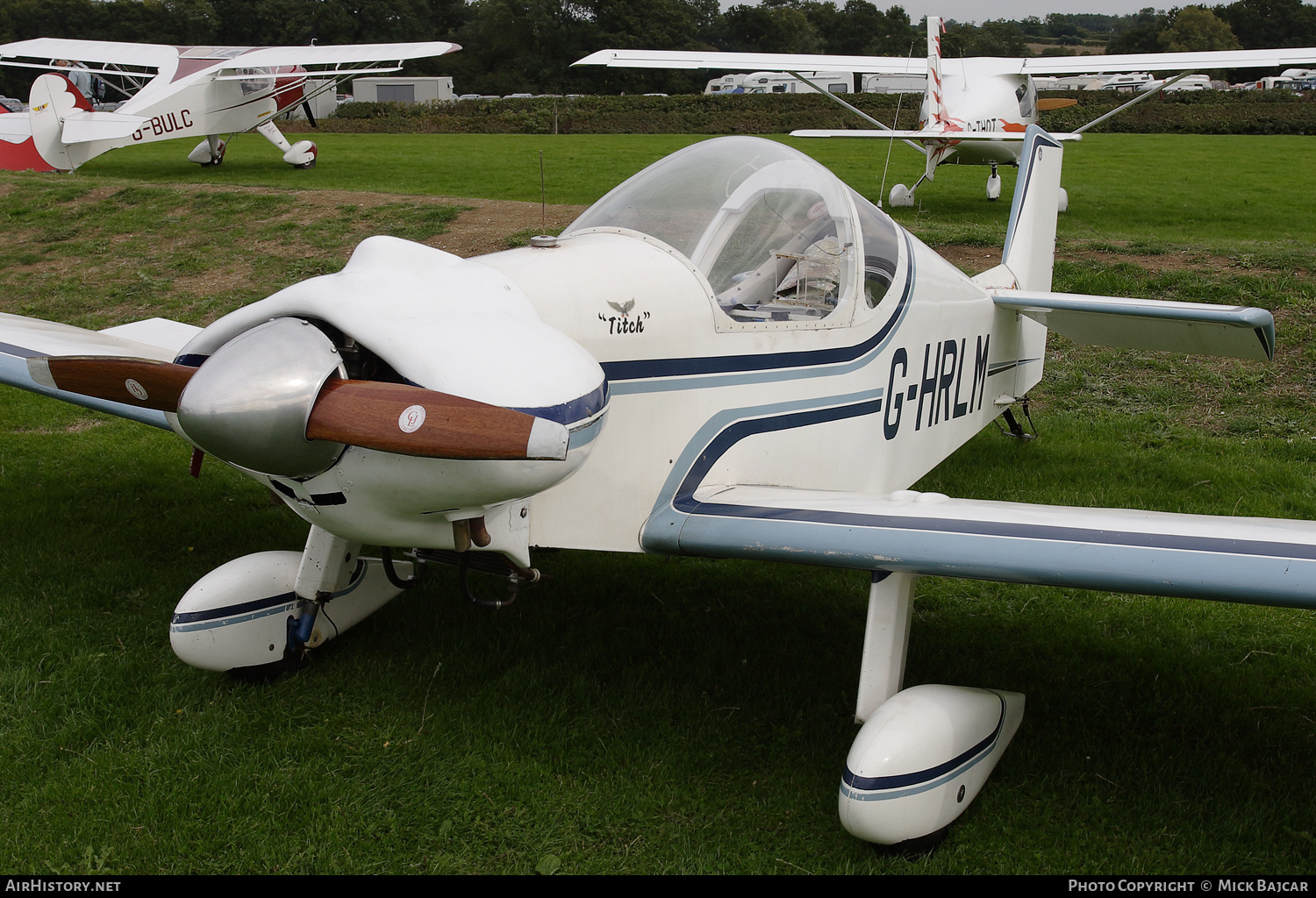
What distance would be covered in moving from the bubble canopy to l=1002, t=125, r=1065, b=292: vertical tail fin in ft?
8.36

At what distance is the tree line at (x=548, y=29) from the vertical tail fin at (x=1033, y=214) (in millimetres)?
57587

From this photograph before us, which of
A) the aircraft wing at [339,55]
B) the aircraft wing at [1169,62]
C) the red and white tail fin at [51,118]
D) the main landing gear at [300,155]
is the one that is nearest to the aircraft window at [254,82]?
the aircraft wing at [339,55]

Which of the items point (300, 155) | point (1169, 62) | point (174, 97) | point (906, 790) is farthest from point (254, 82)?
point (906, 790)

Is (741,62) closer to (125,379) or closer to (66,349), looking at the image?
(66,349)

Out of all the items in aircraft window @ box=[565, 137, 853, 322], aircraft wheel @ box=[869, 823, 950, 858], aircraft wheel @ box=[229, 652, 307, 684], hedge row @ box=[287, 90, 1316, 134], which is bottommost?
aircraft wheel @ box=[869, 823, 950, 858]

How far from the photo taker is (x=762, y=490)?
365 centimetres

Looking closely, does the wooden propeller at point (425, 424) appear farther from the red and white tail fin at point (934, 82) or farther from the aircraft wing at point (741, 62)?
the red and white tail fin at point (934, 82)

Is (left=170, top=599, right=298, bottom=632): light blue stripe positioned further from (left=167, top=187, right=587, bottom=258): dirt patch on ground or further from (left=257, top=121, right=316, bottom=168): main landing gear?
(left=257, top=121, right=316, bottom=168): main landing gear

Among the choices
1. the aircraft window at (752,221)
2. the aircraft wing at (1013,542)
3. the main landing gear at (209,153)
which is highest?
the aircraft window at (752,221)

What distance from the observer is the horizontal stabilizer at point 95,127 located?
1806cm

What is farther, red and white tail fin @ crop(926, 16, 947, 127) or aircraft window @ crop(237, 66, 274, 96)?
aircraft window @ crop(237, 66, 274, 96)

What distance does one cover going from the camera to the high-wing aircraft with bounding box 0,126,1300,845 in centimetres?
261

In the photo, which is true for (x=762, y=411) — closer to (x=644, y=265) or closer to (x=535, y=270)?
(x=644, y=265)

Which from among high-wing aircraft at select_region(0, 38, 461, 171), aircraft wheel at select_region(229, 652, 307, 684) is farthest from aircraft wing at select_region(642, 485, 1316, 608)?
high-wing aircraft at select_region(0, 38, 461, 171)
